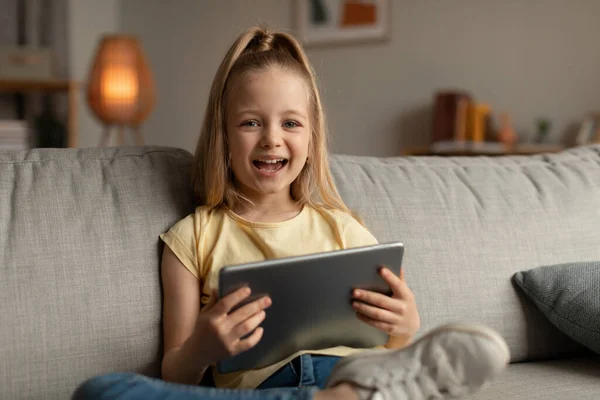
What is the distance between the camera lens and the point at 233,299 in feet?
3.32

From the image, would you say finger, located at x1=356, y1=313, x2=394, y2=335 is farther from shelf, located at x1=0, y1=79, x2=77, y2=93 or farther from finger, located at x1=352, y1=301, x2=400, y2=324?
shelf, located at x1=0, y1=79, x2=77, y2=93

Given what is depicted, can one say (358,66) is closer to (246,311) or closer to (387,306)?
(387,306)

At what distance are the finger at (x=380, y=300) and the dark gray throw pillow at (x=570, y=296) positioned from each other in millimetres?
379

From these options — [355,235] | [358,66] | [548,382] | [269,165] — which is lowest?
[548,382]

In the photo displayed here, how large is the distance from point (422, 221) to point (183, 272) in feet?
1.64

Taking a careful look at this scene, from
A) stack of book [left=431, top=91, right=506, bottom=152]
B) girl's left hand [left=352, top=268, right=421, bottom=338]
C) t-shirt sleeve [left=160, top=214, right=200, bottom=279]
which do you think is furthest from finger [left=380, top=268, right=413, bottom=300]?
stack of book [left=431, top=91, right=506, bottom=152]

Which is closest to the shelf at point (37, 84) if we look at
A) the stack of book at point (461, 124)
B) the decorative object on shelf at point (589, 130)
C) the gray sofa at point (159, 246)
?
the stack of book at point (461, 124)

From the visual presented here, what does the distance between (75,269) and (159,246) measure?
5.6 inches

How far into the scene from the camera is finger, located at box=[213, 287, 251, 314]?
1012 millimetres

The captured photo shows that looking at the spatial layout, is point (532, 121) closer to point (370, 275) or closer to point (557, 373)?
point (557, 373)

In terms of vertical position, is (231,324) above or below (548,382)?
above

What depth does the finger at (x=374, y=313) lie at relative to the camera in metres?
1.12

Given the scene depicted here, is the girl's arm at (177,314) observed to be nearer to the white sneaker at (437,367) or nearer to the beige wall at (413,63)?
the white sneaker at (437,367)

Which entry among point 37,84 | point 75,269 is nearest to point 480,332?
point 75,269
